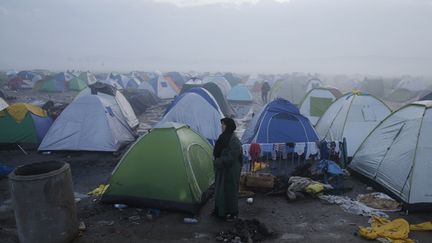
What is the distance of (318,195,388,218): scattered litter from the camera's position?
7.25 m

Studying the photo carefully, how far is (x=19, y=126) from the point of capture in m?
12.5

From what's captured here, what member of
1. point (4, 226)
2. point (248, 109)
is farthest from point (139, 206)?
point (248, 109)

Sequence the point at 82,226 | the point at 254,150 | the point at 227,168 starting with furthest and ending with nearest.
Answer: the point at 254,150
the point at 227,168
the point at 82,226

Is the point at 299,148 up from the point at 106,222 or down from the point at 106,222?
up

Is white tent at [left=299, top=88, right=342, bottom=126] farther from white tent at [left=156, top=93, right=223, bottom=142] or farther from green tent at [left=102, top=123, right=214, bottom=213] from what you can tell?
green tent at [left=102, top=123, right=214, bottom=213]

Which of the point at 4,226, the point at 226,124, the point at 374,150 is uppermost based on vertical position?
the point at 226,124

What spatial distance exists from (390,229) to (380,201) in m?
1.33

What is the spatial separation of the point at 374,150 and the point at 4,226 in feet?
28.7

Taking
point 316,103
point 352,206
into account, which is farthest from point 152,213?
point 316,103

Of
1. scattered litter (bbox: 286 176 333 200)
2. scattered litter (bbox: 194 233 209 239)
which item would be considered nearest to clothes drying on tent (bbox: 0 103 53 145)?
scattered litter (bbox: 194 233 209 239)

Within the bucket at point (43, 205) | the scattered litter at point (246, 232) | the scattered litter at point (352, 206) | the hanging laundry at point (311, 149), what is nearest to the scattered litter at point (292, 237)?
the scattered litter at point (246, 232)

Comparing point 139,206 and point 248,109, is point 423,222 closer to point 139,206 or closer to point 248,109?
point 139,206

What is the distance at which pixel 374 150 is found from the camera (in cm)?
884

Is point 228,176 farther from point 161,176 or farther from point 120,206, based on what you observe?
point 120,206
